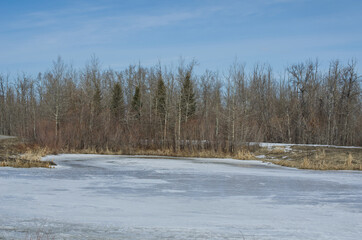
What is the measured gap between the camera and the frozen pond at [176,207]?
5.91 meters

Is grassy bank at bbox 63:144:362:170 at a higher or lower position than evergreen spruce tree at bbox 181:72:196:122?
lower

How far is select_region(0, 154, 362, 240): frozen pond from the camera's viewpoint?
19.4 ft

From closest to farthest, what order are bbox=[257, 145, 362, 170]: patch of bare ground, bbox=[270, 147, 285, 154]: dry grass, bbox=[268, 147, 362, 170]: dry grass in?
bbox=[268, 147, 362, 170]: dry grass → bbox=[257, 145, 362, 170]: patch of bare ground → bbox=[270, 147, 285, 154]: dry grass

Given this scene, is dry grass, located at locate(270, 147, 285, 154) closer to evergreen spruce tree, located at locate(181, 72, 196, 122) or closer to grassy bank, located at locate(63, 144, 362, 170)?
grassy bank, located at locate(63, 144, 362, 170)

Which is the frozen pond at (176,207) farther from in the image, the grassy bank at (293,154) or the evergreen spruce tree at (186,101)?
the evergreen spruce tree at (186,101)

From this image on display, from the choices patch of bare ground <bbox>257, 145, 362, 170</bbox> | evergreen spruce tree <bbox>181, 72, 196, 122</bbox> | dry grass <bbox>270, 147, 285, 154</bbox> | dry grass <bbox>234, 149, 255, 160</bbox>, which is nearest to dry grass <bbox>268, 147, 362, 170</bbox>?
patch of bare ground <bbox>257, 145, 362, 170</bbox>

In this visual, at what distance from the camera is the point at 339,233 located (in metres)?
5.91

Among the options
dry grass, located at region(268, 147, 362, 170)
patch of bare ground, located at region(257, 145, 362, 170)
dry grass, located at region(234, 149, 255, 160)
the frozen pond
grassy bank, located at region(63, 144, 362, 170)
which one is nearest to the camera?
the frozen pond

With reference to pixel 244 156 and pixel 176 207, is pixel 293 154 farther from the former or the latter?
pixel 176 207

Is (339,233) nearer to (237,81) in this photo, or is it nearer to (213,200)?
(213,200)

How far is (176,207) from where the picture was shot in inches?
308

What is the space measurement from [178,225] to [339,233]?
102 inches

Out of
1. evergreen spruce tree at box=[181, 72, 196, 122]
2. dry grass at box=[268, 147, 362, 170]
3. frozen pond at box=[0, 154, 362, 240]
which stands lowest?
frozen pond at box=[0, 154, 362, 240]

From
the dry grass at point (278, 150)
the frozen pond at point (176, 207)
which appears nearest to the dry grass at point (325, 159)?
the dry grass at point (278, 150)
